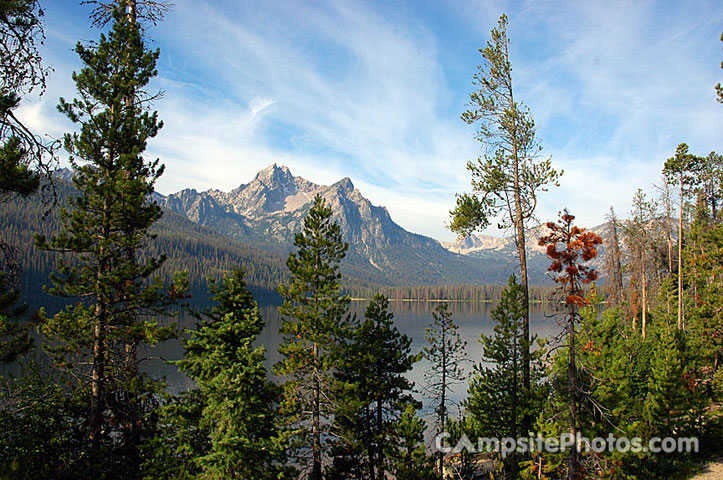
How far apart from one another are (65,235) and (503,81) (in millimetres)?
14439

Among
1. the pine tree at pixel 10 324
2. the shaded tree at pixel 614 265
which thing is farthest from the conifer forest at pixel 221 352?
the shaded tree at pixel 614 265

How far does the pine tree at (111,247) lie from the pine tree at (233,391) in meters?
1.62

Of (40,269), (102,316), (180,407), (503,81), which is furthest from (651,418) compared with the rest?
(40,269)

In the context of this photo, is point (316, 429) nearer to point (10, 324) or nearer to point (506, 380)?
point (506, 380)

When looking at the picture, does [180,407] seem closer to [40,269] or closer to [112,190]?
[112,190]

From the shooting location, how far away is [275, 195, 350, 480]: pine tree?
637 inches

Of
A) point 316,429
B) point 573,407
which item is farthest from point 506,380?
point 316,429

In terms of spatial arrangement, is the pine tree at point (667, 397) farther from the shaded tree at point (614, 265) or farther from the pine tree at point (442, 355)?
the shaded tree at point (614, 265)

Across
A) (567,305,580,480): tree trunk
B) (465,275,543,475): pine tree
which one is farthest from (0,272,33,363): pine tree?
(465,275,543,475): pine tree

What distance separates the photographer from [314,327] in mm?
16766

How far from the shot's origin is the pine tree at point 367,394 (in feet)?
53.9

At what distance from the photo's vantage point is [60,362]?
1052 centimetres

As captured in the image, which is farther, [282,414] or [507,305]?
[507,305]

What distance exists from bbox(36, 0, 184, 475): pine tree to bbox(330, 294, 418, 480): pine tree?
299 inches
